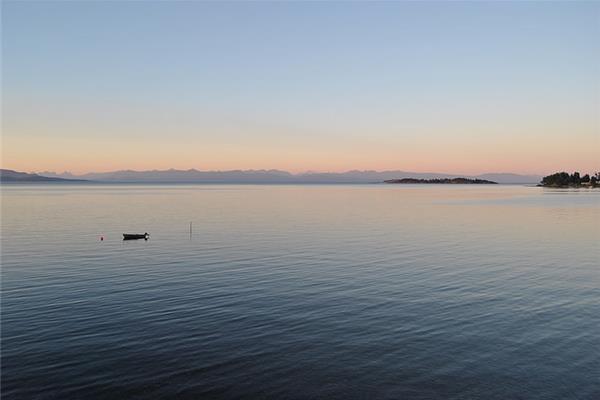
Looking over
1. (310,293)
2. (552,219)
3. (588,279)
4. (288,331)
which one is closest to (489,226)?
(552,219)

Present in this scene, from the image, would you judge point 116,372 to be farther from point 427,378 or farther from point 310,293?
point 310,293

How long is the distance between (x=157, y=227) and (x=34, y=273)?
140ft

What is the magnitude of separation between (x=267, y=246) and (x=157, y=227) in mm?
33491

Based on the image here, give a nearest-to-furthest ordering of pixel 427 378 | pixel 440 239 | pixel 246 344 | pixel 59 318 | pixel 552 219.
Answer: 1. pixel 427 378
2. pixel 246 344
3. pixel 59 318
4. pixel 440 239
5. pixel 552 219

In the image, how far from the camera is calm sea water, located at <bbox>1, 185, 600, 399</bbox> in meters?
20.3

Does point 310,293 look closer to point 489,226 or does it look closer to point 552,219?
point 489,226

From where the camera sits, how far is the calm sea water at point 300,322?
20266mm

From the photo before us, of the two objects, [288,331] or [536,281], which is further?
[536,281]

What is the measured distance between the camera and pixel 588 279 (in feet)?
136

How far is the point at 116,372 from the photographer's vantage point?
2094cm

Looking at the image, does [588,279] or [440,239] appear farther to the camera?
[440,239]

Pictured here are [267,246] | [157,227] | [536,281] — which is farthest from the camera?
[157,227]

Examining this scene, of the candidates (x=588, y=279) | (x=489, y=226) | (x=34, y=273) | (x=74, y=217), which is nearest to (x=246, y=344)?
(x=34, y=273)

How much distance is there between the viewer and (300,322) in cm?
2833
